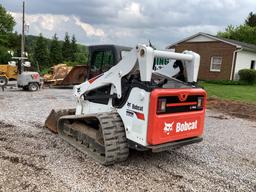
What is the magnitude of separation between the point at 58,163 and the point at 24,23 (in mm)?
24824

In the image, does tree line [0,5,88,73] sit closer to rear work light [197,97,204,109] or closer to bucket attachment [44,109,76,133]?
bucket attachment [44,109,76,133]

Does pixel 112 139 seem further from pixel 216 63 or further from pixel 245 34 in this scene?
pixel 245 34

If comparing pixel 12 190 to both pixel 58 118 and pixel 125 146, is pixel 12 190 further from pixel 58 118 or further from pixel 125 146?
pixel 58 118

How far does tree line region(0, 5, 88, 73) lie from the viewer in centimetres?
4563

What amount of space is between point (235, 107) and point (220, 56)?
544 inches

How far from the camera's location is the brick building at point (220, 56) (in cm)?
2489

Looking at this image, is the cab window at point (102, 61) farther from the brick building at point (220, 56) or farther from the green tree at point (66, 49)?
the green tree at point (66, 49)

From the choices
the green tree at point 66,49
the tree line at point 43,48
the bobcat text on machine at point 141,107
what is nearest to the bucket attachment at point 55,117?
the bobcat text on machine at point 141,107

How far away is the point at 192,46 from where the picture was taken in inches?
1086

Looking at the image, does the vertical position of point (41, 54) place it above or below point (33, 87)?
above

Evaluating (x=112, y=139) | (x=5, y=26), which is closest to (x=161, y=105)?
(x=112, y=139)

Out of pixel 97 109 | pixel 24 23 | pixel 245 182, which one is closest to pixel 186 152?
pixel 245 182

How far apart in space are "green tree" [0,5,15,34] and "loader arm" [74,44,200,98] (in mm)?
51452

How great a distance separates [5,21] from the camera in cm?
5181
